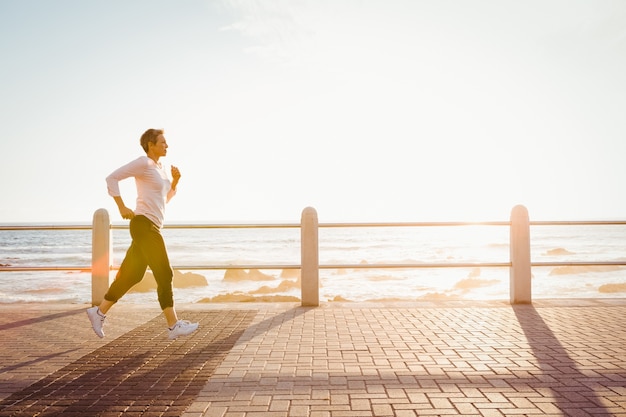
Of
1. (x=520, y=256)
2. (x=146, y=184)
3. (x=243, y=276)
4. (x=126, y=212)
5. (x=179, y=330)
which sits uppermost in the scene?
(x=146, y=184)

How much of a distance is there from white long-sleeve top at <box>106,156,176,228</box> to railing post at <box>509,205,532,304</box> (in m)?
5.10

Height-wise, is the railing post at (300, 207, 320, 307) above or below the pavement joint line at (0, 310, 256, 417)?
above

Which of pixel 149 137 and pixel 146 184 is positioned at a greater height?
pixel 149 137

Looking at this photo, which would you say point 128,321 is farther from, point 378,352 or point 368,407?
point 368,407

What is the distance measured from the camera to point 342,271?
3209cm

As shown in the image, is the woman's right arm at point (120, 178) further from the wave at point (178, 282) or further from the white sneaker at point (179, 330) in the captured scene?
the wave at point (178, 282)

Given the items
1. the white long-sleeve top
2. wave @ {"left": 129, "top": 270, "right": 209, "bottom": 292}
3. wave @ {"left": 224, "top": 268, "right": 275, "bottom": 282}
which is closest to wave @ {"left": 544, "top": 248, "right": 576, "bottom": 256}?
wave @ {"left": 224, "top": 268, "right": 275, "bottom": 282}

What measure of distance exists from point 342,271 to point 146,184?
27518mm

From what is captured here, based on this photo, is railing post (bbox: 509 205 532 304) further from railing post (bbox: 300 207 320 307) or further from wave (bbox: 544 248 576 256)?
wave (bbox: 544 248 576 256)

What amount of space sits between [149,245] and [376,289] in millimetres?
21304

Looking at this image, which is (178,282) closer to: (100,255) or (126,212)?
(100,255)

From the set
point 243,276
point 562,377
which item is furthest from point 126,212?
point 243,276

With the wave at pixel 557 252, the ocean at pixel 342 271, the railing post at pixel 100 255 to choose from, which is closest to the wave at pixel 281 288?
the ocean at pixel 342 271

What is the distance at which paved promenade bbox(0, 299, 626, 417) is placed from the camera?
343 centimetres
